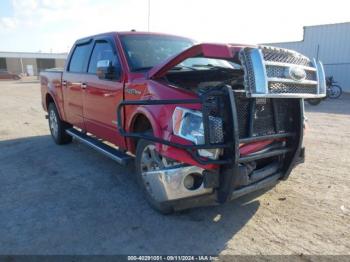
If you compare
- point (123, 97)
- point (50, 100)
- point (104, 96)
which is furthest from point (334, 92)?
point (123, 97)

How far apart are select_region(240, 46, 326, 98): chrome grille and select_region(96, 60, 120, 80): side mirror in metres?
1.99

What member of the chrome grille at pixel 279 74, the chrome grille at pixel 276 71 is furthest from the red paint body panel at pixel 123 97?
the chrome grille at pixel 276 71

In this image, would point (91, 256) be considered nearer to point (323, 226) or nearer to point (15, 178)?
point (323, 226)

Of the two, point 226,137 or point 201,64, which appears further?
point 201,64

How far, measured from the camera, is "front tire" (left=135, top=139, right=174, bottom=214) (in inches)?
149

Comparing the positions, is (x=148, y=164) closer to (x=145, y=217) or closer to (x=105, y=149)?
(x=145, y=217)

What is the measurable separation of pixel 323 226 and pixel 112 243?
211 centimetres

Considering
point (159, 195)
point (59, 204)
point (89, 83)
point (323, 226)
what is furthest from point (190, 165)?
point (89, 83)

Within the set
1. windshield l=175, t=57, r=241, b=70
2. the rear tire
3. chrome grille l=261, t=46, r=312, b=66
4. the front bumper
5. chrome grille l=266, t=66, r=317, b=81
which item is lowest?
the rear tire

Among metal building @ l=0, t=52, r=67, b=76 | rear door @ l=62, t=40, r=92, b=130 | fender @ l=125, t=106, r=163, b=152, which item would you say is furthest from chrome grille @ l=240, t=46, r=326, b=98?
metal building @ l=0, t=52, r=67, b=76

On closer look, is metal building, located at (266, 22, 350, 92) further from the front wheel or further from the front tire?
the front tire

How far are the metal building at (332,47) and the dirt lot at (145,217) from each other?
57.6 ft

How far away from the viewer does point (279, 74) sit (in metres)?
3.18

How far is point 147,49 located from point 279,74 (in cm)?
223
